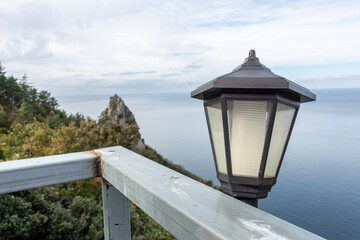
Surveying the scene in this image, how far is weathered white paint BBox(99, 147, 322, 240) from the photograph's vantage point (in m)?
0.47

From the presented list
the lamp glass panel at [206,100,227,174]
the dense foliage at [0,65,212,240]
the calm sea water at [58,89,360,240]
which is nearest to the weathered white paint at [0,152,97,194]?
the lamp glass panel at [206,100,227,174]

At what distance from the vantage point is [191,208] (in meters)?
0.57

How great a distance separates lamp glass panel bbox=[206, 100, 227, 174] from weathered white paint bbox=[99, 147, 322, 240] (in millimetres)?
133

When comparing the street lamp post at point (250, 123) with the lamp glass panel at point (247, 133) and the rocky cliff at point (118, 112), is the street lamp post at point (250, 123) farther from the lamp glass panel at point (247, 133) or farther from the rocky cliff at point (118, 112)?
the rocky cliff at point (118, 112)

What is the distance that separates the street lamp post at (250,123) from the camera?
69 cm

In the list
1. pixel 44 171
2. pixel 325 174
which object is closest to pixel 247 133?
pixel 44 171

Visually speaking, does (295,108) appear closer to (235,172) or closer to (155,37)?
(235,172)

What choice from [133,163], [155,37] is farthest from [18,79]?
[133,163]

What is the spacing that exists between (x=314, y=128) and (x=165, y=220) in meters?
20.4

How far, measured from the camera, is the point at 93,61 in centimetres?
3531

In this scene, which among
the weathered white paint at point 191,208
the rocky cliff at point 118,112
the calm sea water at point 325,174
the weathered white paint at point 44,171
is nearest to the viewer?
the weathered white paint at point 191,208

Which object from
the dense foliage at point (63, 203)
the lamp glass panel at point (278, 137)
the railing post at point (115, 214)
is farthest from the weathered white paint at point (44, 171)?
the dense foliage at point (63, 203)

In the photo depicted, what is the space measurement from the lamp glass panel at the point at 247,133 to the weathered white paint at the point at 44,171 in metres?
0.57

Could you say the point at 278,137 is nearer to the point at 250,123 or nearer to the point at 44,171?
the point at 250,123
